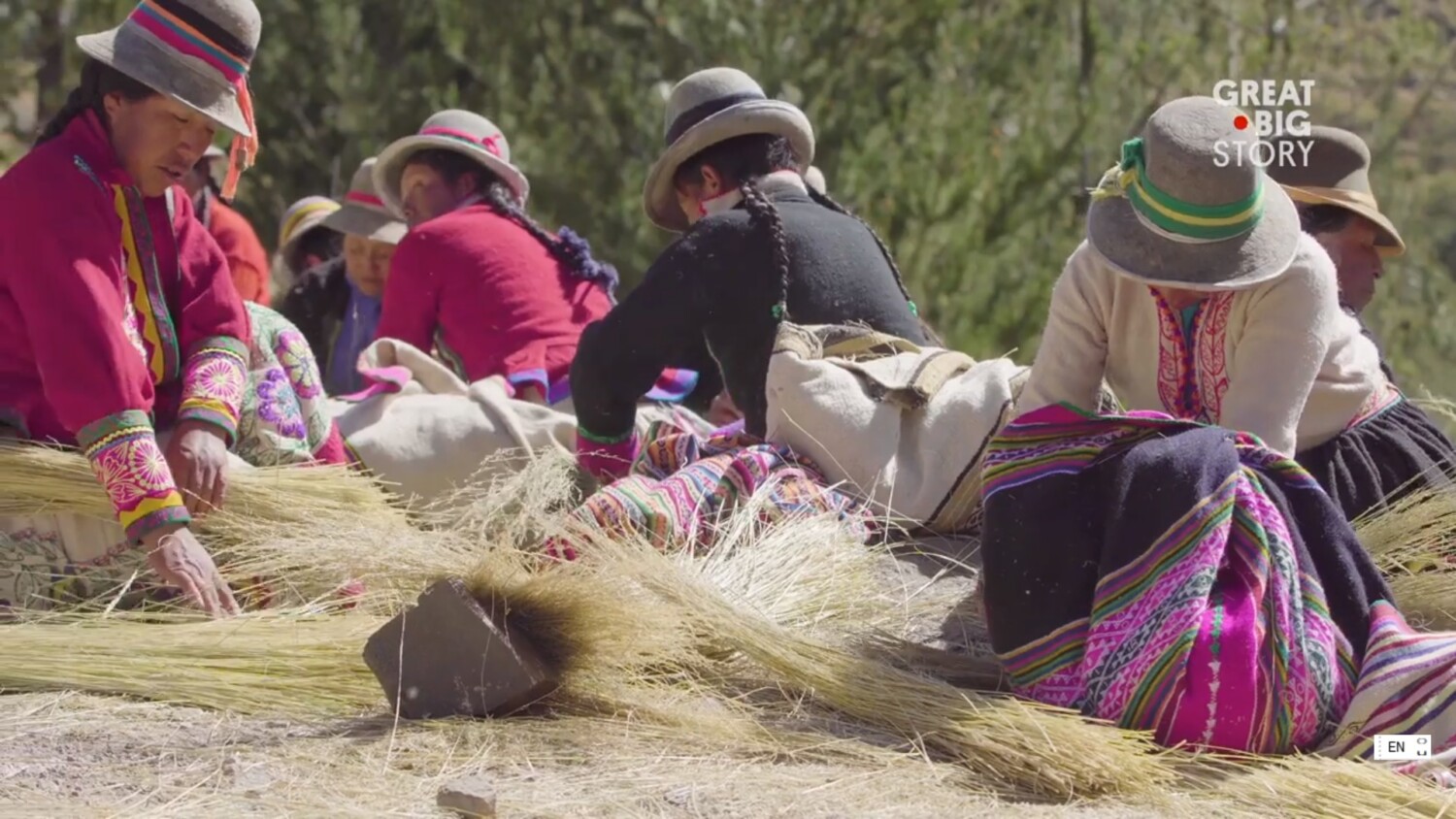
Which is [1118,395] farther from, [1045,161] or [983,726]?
[1045,161]

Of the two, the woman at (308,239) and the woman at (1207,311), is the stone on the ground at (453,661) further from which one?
the woman at (308,239)

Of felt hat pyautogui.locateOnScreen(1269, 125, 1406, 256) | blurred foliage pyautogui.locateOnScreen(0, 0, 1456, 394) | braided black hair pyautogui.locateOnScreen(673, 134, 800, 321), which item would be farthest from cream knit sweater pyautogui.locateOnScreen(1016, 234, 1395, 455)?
blurred foliage pyautogui.locateOnScreen(0, 0, 1456, 394)

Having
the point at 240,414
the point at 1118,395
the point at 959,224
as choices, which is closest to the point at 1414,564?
the point at 1118,395

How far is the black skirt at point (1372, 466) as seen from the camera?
12.8ft

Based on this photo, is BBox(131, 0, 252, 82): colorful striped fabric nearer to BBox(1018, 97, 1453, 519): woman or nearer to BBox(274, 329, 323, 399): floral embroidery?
BBox(274, 329, 323, 399): floral embroidery

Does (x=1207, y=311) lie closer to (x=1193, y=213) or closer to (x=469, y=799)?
(x=1193, y=213)

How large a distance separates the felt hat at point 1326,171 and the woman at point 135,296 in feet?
8.03

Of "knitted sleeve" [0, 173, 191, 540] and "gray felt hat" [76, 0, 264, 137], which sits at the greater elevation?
"gray felt hat" [76, 0, 264, 137]

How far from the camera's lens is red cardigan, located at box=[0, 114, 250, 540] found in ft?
12.0

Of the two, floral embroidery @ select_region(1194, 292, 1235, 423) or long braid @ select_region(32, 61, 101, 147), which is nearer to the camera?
floral embroidery @ select_region(1194, 292, 1235, 423)

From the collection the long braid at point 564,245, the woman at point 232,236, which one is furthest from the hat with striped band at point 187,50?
the woman at point 232,236

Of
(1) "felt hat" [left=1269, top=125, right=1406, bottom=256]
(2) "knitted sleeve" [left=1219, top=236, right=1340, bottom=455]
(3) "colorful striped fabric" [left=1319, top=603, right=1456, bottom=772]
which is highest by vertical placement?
(1) "felt hat" [left=1269, top=125, right=1406, bottom=256]
